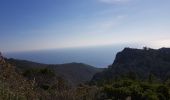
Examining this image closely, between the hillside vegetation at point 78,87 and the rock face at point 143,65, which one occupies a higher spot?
the hillside vegetation at point 78,87

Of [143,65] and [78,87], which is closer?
[78,87]

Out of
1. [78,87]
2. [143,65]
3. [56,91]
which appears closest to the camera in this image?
[56,91]

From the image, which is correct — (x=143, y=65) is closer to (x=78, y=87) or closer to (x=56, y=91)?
(x=78, y=87)

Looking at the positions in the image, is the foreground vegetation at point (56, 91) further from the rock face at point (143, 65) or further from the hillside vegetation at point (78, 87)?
the rock face at point (143, 65)

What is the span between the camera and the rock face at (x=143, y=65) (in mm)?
56594

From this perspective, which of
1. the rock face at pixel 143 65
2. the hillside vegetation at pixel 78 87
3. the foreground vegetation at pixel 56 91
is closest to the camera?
the foreground vegetation at pixel 56 91

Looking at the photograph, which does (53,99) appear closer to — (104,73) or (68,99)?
(68,99)

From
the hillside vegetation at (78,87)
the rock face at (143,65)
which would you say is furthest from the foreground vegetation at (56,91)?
the rock face at (143,65)

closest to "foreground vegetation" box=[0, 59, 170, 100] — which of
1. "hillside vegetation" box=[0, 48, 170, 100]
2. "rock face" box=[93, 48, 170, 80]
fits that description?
"hillside vegetation" box=[0, 48, 170, 100]

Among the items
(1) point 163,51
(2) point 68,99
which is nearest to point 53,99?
(2) point 68,99

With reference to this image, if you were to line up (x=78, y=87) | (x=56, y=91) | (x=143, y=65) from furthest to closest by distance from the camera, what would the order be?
(x=143, y=65), (x=78, y=87), (x=56, y=91)

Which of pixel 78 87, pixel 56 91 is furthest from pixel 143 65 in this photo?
pixel 56 91

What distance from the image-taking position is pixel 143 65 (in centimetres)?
6144

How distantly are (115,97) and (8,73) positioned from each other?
10.2 meters
